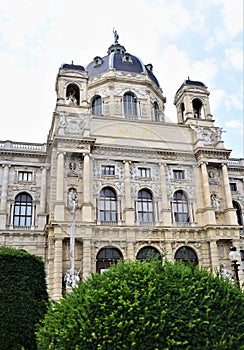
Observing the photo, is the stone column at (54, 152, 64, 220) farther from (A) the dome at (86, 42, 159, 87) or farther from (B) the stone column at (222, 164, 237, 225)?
(A) the dome at (86, 42, 159, 87)

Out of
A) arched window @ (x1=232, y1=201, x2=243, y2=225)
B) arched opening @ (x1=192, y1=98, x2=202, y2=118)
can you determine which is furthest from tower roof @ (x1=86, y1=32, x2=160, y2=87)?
arched window @ (x1=232, y1=201, x2=243, y2=225)

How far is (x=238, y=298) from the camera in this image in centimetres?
962

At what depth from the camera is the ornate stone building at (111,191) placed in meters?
29.4

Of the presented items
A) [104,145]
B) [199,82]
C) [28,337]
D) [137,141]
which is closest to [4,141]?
[104,145]

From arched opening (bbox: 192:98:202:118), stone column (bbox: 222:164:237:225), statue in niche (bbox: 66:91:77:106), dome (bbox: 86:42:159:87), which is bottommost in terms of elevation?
stone column (bbox: 222:164:237:225)

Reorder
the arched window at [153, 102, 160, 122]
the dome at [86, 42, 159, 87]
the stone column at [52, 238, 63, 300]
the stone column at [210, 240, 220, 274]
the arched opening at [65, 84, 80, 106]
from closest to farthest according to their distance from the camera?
1. the stone column at [52, 238, 63, 300]
2. the stone column at [210, 240, 220, 274]
3. the arched opening at [65, 84, 80, 106]
4. the arched window at [153, 102, 160, 122]
5. the dome at [86, 42, 159, 87]

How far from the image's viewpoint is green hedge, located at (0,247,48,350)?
44.1ft

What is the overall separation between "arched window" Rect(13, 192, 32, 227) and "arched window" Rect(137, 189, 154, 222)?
30.7ft

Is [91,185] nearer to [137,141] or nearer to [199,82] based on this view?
[137,141]

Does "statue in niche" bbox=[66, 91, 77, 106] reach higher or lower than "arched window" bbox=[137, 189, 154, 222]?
higher

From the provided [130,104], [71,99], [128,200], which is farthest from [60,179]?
[130,104]

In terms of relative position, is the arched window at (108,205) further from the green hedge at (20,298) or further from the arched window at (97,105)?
the green hedge at (20,298)

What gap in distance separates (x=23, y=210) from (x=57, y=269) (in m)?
7.62

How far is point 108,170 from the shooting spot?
32.4 meters
